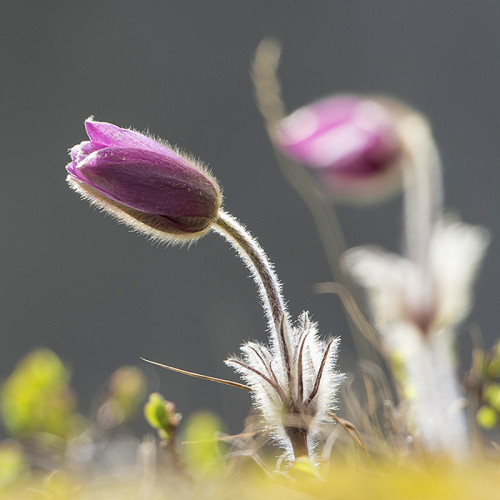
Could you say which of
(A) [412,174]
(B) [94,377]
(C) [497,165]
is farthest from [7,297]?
(A) [412,174]

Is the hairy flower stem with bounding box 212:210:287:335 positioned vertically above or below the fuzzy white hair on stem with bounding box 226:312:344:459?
above

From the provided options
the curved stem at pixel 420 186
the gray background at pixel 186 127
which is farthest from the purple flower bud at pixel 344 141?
the gray background at pixel 186 127

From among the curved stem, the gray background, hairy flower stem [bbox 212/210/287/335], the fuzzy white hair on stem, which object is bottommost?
the fuzzy white hair on stem

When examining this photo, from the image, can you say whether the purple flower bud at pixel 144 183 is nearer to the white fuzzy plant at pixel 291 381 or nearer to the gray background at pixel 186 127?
the white fuzzy plant at pixel 291 381

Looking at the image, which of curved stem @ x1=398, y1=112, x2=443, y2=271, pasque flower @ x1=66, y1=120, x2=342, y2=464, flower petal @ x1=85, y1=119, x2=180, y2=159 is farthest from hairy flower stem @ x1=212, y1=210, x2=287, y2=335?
curved stem @ x1=398, y1=112, x2=443, y2=271

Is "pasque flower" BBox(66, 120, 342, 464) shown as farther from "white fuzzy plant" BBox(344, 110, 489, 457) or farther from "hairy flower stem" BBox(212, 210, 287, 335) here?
"white fuzzy plant" BBox(344, 110, 489, 457)

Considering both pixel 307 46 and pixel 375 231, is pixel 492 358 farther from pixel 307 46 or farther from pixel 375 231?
pixel 307 46

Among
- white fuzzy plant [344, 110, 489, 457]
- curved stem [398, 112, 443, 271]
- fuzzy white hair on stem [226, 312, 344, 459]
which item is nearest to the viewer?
fuzzy white hair on stem [226, 312, 344, 459]
